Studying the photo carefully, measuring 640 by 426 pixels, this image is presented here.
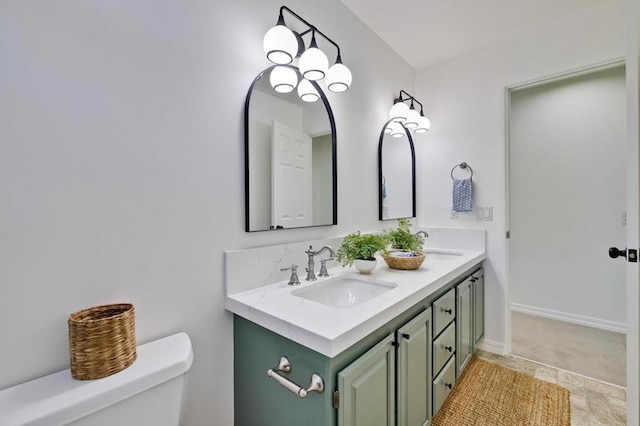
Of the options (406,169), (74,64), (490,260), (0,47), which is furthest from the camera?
(406,169)

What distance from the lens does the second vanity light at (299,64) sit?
1.29 meters

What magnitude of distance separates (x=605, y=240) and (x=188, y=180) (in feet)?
11.6

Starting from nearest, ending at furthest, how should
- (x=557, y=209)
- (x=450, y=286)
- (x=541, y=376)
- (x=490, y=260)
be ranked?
(x=450, y=286)
(x=541, y=376)
(x=490, y=260)
(x=557, y=209)

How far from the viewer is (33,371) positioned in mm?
786

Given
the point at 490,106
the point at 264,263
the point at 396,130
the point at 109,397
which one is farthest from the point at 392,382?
the point at 490,106

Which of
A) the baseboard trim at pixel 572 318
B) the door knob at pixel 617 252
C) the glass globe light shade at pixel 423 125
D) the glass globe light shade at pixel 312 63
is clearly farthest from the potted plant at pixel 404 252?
the baseboard trim at pixel 572 318

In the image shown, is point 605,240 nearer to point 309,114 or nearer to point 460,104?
point 460,104

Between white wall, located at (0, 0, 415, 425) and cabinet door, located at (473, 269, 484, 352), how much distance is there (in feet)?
5.12

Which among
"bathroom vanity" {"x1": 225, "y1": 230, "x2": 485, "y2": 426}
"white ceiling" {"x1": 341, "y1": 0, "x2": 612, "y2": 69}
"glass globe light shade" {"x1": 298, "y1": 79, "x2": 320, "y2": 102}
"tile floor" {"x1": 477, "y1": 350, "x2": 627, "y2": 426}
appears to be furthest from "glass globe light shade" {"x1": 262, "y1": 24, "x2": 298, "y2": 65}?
"tile floor" {"x1": 477, "y1": 350, "x2": 627, "y2": 426}

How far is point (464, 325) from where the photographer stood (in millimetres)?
1882

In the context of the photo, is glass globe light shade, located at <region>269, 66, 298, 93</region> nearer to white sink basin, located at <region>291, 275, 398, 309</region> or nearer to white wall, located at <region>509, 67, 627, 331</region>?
white sink basin, located at <region>291, 275, 398, 309</region>

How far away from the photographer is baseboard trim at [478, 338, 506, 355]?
7.44 feet

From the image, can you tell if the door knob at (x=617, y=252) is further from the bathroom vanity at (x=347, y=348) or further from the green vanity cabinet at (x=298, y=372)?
the green vanity cabinet at (x=298, y=372)

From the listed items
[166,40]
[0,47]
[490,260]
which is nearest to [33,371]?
[0,47]
